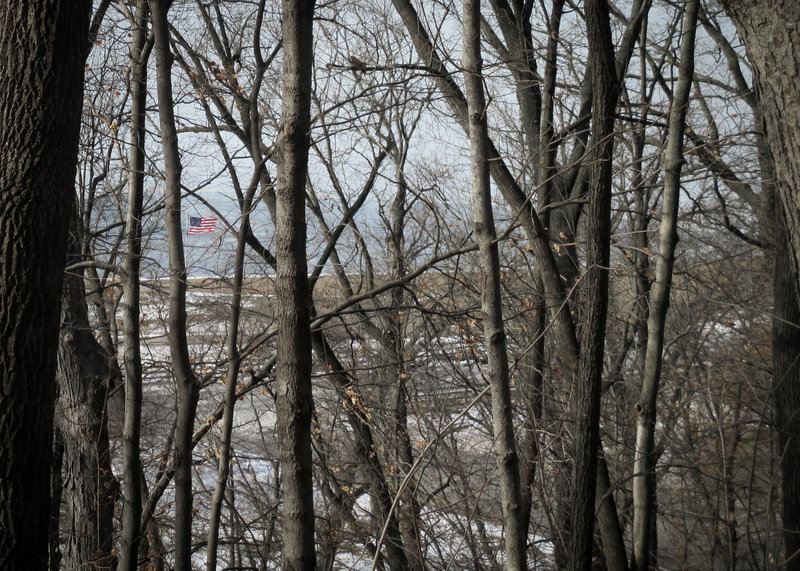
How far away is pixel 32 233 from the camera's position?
358cm

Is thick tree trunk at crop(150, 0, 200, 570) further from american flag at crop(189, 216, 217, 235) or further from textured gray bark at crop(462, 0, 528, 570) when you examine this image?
textured gray bark at crop(462, 0, 528, 570)

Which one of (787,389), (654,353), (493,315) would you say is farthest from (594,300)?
(787,389)

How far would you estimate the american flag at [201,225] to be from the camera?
6.83 metres

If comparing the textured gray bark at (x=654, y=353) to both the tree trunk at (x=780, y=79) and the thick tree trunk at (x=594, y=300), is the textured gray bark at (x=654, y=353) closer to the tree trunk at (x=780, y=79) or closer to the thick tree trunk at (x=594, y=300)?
the thick tree trunk at (x=594, y=300)

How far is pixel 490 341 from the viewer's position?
13.3ft

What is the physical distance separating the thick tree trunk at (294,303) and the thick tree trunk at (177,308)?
176 centimetres

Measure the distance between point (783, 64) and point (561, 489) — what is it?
5231 mm

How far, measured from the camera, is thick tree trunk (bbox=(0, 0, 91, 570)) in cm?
340

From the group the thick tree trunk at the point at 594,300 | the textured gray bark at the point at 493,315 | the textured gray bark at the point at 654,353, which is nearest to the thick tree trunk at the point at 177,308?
the textured gray bark at the point at 493,315

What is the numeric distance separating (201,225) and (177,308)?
1.65m

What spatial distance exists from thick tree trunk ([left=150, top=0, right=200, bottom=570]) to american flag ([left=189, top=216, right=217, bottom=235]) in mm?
812

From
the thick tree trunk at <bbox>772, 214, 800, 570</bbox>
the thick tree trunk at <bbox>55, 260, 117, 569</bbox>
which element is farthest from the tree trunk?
the thick tree trunk at <bbox>55, 260, 117, 569</bbox>

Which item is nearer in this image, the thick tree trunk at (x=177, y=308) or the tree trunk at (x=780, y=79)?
the tree trunk at (x=780, y=79)

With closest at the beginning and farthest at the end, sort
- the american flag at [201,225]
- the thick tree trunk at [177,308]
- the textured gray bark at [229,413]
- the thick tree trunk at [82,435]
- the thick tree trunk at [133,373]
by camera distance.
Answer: the textured gray bark at [229,413] < the thick tree trunk at [177,308] < the thick tree trunk at [133,373] < the american flag at [201,225] < the thick tree trunk at [82,435]
